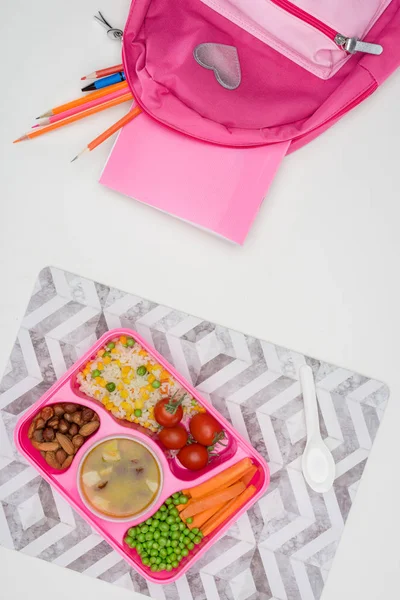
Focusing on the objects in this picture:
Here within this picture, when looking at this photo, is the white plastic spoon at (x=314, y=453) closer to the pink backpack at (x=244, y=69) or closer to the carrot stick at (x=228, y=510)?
the carrot stick at (x=228, y=510)

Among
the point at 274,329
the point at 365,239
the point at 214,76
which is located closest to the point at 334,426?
the point at 274,329

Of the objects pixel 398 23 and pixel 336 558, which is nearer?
pixel 398 23

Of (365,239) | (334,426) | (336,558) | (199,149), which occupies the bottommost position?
(336,558)

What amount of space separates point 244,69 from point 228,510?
801 mm

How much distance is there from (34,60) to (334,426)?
0.91m

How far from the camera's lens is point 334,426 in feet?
3.87

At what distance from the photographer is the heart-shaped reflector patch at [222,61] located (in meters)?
1.06

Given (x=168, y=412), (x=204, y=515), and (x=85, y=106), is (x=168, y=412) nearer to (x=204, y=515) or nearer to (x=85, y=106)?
(x=204, y=515)

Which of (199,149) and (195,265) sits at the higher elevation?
(199,149)

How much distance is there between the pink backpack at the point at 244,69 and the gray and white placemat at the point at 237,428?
0.37 meters

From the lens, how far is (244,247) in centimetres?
116

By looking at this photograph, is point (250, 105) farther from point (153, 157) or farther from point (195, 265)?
point (195, 265)

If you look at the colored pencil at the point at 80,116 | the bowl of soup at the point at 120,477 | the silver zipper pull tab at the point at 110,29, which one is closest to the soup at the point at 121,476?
the bowl of soup at the point at 120,477

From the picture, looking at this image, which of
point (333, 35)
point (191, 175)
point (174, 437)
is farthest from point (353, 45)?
point (174, 437)
